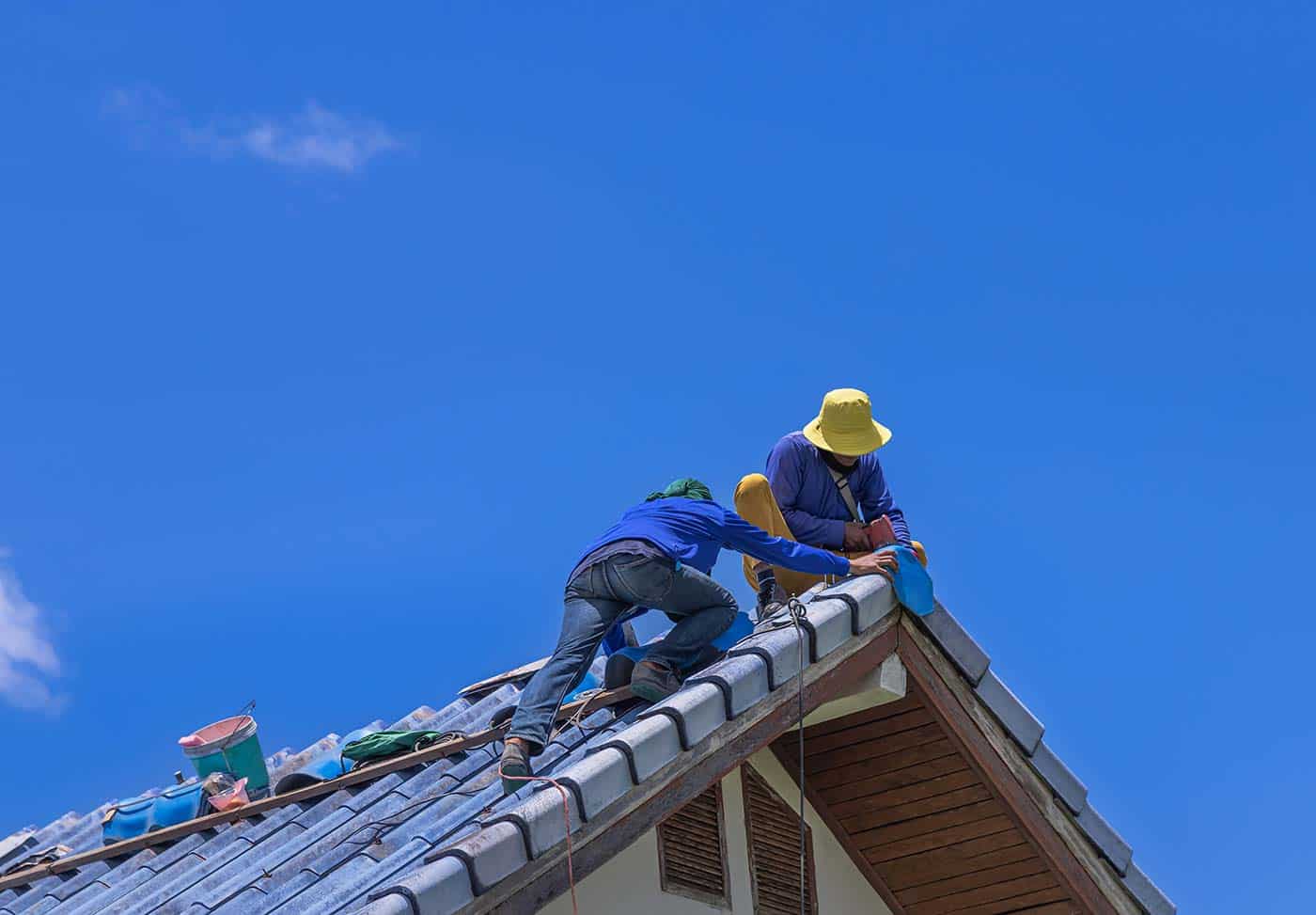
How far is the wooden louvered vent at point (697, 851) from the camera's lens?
24.3 feet

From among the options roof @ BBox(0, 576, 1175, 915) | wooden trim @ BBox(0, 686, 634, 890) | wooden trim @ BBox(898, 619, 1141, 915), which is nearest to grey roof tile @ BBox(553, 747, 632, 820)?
roof @ BBox(0, 576, 1175, 915)

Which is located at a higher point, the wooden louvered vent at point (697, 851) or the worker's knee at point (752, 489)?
the worker's knee at point (752, 489)

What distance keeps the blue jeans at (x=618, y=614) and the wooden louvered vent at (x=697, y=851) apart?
2.83ft

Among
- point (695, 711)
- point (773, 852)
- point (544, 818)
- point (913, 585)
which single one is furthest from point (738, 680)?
point (773, 852)

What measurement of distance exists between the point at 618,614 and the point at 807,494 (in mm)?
1928

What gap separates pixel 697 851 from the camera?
7.56 m

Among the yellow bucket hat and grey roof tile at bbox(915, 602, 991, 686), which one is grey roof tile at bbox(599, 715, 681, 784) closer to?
grey roof tile at bbox(915, 602, 991, 686)

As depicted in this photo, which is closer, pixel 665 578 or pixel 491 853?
pixel 491 853

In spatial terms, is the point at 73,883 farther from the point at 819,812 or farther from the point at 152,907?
the point at 819,812

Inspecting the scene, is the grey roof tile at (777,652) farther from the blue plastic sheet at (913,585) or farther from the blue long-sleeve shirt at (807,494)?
the blue long-sleeve shirt at (807,494)

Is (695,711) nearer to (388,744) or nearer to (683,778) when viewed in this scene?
(683,778)

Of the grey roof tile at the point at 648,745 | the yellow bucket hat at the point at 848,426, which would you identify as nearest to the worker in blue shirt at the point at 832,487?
the yellow bucket hat at the point at 848,426

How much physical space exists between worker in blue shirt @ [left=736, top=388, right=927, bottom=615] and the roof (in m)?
1.16

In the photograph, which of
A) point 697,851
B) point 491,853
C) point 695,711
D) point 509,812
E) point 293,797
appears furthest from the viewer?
point 293,797
